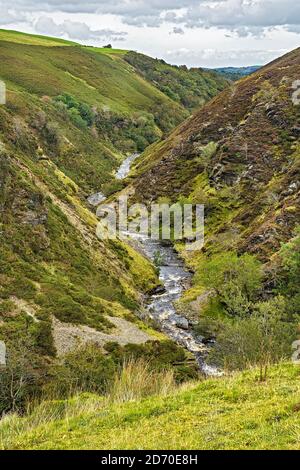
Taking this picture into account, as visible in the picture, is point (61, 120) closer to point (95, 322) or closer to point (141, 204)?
point (141, 204)

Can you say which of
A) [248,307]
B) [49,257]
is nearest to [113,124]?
[49,257]

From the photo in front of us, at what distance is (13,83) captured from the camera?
6432 inches

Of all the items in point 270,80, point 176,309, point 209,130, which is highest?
point 270,80

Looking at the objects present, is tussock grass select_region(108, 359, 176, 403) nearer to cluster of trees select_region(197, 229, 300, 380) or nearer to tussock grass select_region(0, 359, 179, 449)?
tussock grass select_region(0, 359, 179, 449)

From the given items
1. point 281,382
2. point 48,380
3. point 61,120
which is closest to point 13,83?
point 61,120

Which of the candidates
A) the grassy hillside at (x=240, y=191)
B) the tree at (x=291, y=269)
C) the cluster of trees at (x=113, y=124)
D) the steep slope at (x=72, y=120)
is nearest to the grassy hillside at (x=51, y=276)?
the grassy hillside at (x=240, y=191)

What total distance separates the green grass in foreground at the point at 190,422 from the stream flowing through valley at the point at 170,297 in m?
30.5

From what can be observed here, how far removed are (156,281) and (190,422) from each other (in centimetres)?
5706

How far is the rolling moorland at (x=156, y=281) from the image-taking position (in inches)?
583

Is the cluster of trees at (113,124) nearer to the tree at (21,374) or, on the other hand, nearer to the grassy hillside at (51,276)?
the grassy hillside at (51,276)

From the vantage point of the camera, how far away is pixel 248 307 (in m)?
58.4

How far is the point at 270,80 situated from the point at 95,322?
96079 mm

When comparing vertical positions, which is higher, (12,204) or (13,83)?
(13,83)

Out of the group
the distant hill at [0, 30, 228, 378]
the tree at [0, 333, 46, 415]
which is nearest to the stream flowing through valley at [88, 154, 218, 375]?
the distant hill at [0, 30, 228, 378]
